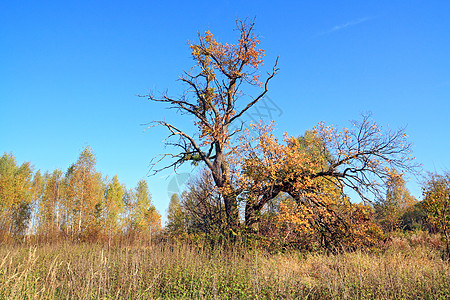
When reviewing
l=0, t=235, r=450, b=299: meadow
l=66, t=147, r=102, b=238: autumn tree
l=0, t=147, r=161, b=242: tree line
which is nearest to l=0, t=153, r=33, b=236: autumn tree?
l=0, t=147, r=161, b=242: tree line

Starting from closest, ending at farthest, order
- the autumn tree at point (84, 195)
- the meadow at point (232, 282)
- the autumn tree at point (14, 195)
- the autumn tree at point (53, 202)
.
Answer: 1. the meadow at point (232, 282)
2. the autumn tree at point (84, 195)
3. the autumn tree at point (14, 195)
4. the autumn tree at point (53, 202)

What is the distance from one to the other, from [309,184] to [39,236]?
12.3 metres

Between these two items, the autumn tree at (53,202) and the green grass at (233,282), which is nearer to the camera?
the green grass at (233,282)

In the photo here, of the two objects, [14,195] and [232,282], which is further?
[14,195]

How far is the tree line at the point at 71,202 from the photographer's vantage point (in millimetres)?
24422

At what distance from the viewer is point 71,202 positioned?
1008 inches

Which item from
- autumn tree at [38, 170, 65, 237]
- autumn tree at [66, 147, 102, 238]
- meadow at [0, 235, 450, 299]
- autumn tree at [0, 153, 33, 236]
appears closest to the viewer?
meadow at [0, 235, 450, 299]

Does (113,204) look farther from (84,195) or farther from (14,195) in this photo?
(14,195)

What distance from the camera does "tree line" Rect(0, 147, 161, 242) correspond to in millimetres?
24422

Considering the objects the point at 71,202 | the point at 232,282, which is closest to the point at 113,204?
the point at 71,202

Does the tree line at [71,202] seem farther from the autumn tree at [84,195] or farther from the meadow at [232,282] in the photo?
the meadow at [232,282]

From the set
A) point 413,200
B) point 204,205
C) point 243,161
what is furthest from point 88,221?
point 413,200

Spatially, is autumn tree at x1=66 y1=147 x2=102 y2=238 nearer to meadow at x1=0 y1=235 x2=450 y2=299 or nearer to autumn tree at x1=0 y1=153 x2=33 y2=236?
autumn tree at x1=0 y1=153 x2=33 y2=236

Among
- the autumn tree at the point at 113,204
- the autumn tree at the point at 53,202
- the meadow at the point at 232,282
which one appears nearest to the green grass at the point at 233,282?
the meadow at the point at 232,282
